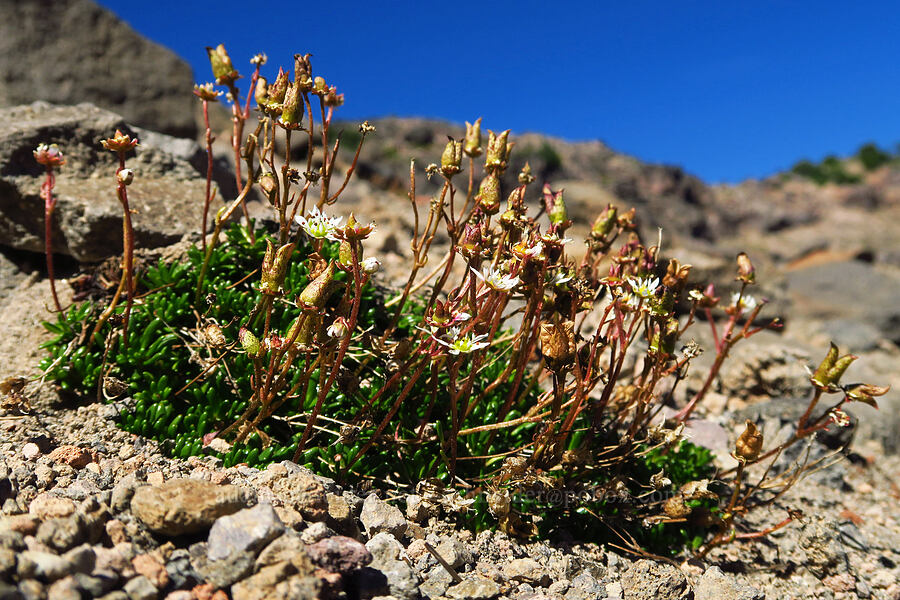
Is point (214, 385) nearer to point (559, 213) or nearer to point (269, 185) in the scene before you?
point (269, 185)

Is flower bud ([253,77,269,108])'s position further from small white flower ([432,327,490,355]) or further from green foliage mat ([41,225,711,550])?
small white flower ([432,327,490,355])

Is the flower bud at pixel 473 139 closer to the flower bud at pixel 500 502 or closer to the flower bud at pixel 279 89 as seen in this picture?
the flower bud at pixel 279 89

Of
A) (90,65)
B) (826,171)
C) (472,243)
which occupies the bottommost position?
(472,243)

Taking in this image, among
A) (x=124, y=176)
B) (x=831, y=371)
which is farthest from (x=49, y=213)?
(x=831, y=371)

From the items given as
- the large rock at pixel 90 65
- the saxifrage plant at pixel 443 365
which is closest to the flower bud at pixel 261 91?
the saxifrage plant at pixel 443 365

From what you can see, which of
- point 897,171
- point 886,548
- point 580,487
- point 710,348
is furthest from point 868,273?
point 897,171

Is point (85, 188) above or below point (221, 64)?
below
